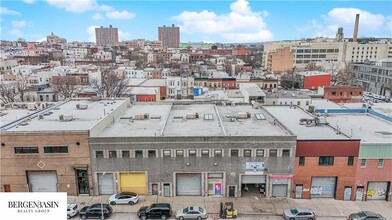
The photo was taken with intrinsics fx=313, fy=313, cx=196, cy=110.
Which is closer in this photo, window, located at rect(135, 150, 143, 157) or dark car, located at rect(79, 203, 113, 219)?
dark car, located at rect(79, 203, 113, 219)

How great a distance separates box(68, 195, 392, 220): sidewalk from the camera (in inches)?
1267

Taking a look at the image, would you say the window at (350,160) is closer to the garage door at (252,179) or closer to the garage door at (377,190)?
the garage door at (377,190)

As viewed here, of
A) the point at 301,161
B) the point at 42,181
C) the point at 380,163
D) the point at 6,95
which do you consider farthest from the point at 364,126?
the point at 6,95

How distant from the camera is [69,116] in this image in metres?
39.0

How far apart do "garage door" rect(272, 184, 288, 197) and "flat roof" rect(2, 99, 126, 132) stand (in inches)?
858

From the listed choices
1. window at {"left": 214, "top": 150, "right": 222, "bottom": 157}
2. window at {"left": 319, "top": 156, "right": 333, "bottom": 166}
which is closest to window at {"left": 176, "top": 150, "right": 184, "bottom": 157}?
window at {"left": 214, "top": 150, "right": 222, "bottom": 157}

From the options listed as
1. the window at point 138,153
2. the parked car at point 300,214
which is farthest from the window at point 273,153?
the window at point 138,153

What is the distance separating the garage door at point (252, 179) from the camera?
35000mm

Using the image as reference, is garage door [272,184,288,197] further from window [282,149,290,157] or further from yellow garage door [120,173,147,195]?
yellow garage door [120,173,147,195]

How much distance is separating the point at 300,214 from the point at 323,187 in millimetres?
6729

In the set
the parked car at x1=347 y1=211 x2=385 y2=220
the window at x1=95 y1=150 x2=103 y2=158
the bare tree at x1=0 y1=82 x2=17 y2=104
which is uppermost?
the bare tree at x1=0 y1=82 x2=17 y2=104

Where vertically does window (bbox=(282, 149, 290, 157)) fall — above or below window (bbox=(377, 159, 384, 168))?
above

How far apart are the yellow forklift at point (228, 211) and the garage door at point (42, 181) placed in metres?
18.9

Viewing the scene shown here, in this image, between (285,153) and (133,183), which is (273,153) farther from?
(133,183)
